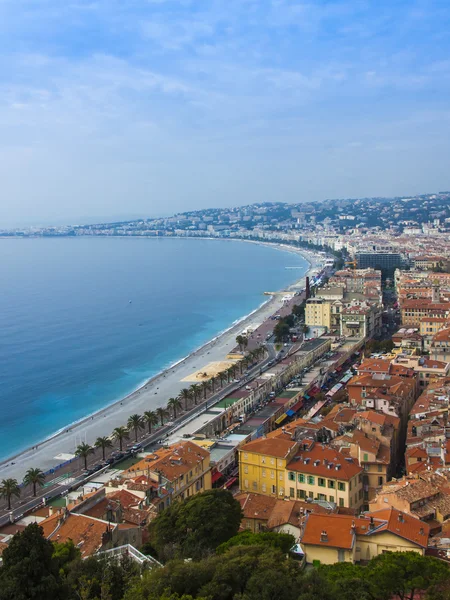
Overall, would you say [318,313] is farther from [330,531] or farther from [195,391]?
[330,531]

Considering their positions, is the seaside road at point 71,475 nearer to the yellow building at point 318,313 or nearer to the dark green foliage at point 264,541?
the dark green foliage at point 264,541

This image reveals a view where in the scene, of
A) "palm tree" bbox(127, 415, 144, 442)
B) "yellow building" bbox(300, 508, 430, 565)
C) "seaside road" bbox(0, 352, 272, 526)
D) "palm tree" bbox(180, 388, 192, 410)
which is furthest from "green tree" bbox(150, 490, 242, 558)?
"palm tree" bbox(180, 388, 192, 410)

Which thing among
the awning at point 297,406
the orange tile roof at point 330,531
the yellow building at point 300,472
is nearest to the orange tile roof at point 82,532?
the orange tile roof at point 330,531

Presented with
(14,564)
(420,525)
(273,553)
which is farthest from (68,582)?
(420,525)

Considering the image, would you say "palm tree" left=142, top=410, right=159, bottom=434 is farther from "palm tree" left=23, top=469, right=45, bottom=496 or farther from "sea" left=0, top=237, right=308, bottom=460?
"palm tree" left=23, top=469, right=45, bottom=496

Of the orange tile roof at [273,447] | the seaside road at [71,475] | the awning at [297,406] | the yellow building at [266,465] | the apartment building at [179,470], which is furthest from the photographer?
the awning at [297,406]

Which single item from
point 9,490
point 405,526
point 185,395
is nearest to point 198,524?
point 405,526

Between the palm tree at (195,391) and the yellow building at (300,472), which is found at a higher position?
the yellow building at (300,472)

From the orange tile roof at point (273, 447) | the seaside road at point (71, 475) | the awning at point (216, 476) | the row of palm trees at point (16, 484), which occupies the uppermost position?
the orange tile roof at point (273, 447)
